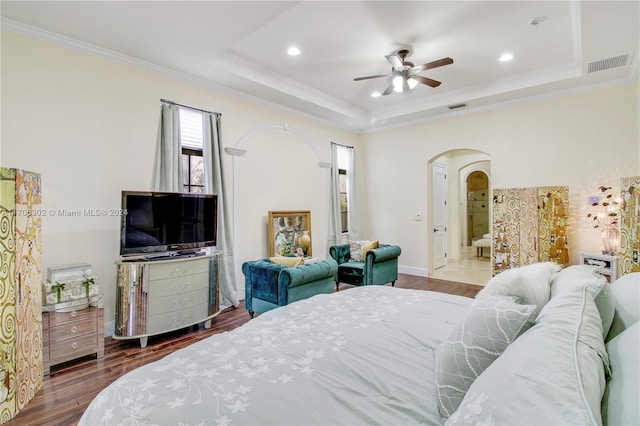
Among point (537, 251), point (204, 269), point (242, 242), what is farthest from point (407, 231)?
point (204, 269)

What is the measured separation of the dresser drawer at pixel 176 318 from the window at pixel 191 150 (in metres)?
1.63

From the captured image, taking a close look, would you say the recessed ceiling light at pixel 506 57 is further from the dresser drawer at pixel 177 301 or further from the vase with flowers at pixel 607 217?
the dresser drawer at pixel 177 301

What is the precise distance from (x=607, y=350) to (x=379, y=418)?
77 cm

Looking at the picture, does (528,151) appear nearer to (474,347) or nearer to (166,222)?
(474,347)

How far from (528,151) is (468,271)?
2.90 meters

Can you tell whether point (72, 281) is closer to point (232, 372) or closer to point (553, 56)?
point (232, 372)

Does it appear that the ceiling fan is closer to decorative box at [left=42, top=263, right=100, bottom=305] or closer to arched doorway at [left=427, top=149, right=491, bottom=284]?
arched doorway at [left=427, top=149, right=491, bottom=284]

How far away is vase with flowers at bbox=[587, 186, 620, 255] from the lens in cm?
423

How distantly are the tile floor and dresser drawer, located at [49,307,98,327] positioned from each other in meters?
5.59

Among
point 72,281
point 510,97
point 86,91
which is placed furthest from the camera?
point 510,97

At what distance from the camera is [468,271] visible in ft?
22.5

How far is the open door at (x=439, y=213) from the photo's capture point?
6.80 metres

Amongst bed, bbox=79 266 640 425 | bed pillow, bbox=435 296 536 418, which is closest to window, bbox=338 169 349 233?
bed, bbox=79 266 640 425

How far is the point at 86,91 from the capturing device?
3.38m
